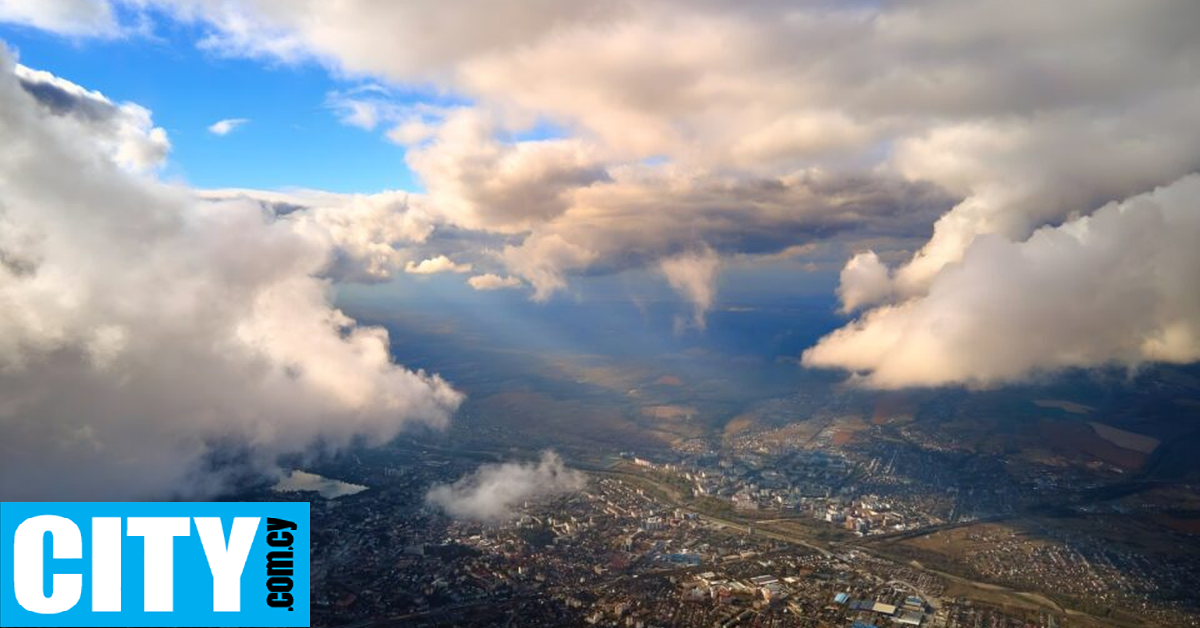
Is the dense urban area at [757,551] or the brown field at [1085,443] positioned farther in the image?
the brown field at [1085,443]

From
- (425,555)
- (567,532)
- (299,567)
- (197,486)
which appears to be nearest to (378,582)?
(425,555)

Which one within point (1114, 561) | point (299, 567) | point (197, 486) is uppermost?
point (299, 567)

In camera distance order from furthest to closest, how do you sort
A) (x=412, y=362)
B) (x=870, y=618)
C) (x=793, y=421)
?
(x=412, y=362) → (x=793, y=421) → (x=870, y=618)

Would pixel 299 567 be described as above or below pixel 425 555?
above

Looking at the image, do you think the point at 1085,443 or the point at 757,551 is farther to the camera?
the point at 1085,443

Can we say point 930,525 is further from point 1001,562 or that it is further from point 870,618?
point 870,618

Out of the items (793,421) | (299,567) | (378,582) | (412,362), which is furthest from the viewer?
(412,362)

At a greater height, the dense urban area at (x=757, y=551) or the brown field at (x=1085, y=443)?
the brown field at (x=1085, y=443)

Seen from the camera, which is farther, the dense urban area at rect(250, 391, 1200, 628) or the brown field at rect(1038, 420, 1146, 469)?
the brown field at rect(1038, 420, 1146, 469)

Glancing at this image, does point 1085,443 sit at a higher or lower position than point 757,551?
higher

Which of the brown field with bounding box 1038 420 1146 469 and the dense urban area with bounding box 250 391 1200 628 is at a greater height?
the brown field with bounding box 1038 420 1146 469

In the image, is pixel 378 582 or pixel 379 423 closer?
pixel 378 582
